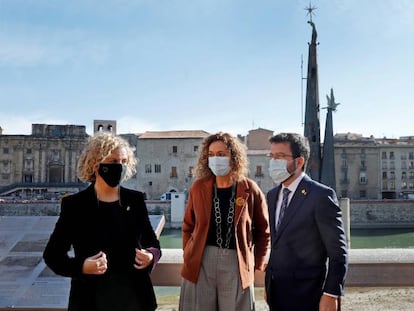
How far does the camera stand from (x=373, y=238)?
31.3 metres

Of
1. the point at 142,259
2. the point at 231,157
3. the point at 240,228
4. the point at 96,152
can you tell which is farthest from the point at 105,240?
the point at 231,157

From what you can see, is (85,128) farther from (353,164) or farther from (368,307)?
(368,307)

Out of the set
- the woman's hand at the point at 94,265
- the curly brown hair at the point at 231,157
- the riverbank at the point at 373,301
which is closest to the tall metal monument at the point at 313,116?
the riverbank at the point at 373,301

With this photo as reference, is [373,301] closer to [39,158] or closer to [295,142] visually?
[295,142]

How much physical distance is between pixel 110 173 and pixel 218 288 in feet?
3.47

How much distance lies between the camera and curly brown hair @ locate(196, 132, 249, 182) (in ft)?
9.77

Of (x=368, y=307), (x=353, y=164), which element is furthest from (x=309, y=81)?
(x=353, y=164)

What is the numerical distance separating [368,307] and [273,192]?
4441 mm

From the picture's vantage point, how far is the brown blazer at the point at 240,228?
9.04 feet

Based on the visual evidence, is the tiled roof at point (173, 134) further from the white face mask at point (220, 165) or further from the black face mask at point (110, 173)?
the black face mask at point (110, 173)

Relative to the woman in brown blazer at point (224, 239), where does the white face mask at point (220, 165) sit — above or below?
above

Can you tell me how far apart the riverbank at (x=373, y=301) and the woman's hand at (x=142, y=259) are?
3.93 m

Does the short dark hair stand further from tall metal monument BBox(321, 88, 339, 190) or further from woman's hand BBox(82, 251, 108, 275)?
tall metal monument BBox(321, 88, 339, 190)

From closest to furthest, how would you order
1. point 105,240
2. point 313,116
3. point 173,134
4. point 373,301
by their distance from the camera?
point 105,240
point 373,301
point 313,116
point 173,134
